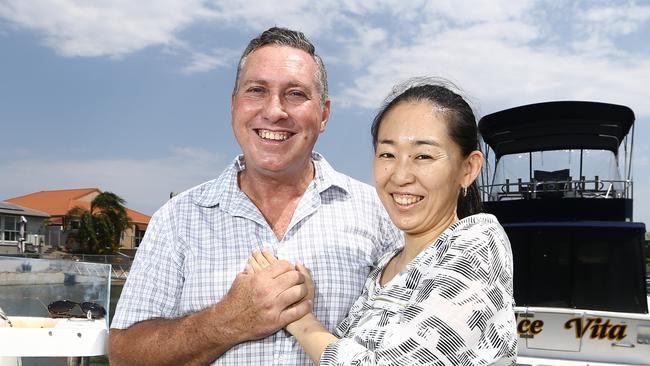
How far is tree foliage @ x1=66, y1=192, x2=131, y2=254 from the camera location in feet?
187

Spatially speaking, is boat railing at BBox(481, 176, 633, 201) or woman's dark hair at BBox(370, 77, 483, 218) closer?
woman's dark hair at BBox(370, 77, 483, 218)

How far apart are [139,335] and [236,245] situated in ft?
1.68

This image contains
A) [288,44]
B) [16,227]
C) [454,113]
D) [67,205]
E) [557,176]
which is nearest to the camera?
[454,113]

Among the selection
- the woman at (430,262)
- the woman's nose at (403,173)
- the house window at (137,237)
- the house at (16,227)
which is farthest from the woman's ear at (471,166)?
the house window at (137,237)

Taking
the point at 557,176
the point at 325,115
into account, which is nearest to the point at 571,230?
the point at 557,176

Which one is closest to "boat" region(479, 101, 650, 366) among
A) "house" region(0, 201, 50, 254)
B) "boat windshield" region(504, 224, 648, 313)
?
"boat windshield" region(504, 224, 648, 313)

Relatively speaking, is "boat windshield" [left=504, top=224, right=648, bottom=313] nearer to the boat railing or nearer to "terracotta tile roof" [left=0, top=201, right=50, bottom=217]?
the boat railing

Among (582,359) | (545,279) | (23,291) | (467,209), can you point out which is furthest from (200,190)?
(545,279)

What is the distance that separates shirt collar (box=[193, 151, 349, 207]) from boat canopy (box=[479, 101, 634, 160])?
21.5 feet

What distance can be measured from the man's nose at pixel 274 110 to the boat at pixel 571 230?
15.5ft

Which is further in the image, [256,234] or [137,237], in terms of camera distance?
[137,237]

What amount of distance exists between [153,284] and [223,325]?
0.41m

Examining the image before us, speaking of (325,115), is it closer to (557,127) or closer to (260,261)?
(260,261)

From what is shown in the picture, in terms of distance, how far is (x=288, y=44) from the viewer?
9.41 ft
